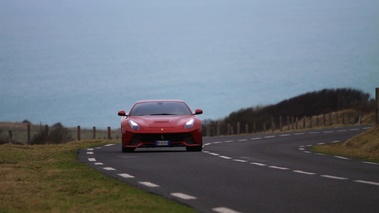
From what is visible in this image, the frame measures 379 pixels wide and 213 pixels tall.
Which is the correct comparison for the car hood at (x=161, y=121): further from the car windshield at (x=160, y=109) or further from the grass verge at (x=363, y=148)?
the grass verge at (x=363, y=148)

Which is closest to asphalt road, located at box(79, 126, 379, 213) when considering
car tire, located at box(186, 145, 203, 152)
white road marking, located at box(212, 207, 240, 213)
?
white road marking, located at box(212, 207, 240, 213)

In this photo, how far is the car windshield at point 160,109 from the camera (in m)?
27.9

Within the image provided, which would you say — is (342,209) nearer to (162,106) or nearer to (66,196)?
(66,196)

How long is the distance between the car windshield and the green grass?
8303 millimetres

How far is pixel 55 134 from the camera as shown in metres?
60.4

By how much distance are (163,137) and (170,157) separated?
3.23m

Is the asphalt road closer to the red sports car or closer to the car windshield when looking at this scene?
the red sports car

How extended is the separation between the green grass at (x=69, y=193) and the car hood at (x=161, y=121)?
23.2 ft

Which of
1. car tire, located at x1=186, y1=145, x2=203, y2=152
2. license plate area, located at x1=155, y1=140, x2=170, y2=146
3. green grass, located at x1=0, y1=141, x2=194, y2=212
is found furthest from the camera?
car tire, located at x1=186, y1=145, x2=203, y2=152

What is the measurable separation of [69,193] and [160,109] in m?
14.6

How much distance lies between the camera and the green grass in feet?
37.4

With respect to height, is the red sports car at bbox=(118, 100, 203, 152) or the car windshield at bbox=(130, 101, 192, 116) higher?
the car windshield at bbox=(130, 101, 192, 116)

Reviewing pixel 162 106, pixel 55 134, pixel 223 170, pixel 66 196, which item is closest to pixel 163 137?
pixel 162 106

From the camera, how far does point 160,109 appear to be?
28.0 meters
